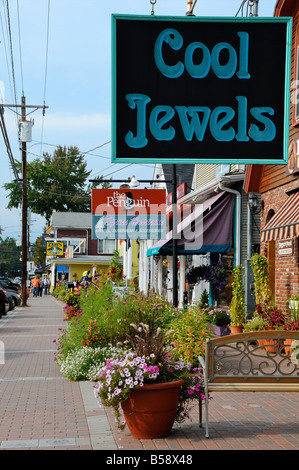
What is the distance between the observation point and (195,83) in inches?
289

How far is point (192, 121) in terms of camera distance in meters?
7.29

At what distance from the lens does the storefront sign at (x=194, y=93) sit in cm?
723

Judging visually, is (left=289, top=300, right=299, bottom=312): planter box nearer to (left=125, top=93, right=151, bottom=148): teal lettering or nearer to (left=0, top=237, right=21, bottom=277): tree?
(left=125, top=93, right=151, bottom=148): teal lettering

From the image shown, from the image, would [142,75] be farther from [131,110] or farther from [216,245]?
[216,245]

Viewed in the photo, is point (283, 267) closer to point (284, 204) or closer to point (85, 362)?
point (284, 204)

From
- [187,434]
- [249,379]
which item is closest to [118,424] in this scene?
[187,434]

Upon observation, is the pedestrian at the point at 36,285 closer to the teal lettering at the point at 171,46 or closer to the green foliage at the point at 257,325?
the green foliage at the point at 257,325

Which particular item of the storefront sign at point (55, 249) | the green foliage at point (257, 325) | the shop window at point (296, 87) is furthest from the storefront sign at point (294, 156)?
the storefront sign at point (55, 249)

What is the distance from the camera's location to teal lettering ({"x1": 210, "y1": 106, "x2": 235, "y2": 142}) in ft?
23.9

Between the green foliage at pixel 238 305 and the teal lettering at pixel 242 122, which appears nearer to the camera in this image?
the teal lettering at pixel 242 122

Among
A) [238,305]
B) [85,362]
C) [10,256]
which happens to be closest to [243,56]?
[85,362]

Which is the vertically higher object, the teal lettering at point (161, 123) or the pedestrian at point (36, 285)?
the teal lettering at point (161, 123)

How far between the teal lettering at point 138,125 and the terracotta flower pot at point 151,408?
8.59 feet
